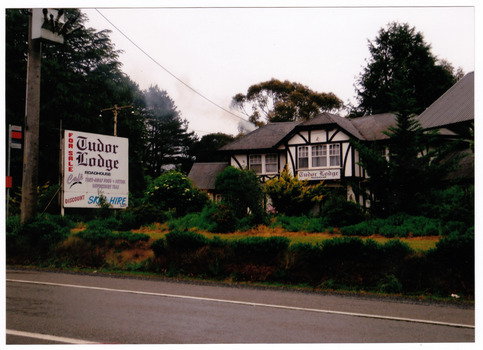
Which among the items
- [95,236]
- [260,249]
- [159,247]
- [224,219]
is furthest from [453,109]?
[95,236]

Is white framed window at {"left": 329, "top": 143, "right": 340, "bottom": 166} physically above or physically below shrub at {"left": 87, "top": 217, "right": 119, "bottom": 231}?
above

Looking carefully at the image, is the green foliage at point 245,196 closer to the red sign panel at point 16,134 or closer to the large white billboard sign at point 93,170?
the large white billboard sign at point 93,170

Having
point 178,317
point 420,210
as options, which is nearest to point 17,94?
point 178,317

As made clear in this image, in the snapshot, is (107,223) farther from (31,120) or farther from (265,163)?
(265,163)

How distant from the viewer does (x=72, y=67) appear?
986 inches

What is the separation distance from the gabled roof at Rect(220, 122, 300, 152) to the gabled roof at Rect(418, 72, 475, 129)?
10373 mm

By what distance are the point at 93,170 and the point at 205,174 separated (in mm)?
20640

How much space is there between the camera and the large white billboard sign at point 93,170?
16.9m

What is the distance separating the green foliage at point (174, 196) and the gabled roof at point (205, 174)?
442 inches

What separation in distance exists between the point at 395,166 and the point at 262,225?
6167 mm

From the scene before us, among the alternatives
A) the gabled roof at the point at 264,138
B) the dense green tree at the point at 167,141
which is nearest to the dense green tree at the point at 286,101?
the gabled roof at the point at 264,138

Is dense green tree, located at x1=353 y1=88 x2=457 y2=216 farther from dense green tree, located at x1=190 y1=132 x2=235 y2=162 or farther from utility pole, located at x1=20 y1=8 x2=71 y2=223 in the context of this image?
dense green tree, located at x1=190 y1=132 x2=235 y2=162

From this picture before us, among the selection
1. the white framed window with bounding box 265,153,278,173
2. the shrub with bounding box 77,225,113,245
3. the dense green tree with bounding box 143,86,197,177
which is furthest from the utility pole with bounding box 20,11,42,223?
the dense green tree with bounding box 143,86,197,177

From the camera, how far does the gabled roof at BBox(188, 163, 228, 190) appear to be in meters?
36.8
